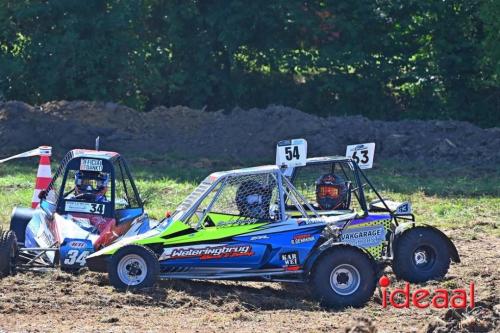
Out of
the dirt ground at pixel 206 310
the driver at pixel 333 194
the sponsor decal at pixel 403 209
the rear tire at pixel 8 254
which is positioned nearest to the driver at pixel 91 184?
the rear tire at pixel 8 254

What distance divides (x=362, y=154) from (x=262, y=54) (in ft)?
63.2

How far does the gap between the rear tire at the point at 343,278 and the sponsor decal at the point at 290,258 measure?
0.45 meters

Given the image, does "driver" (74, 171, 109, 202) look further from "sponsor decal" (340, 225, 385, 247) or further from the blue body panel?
"sponsor decal" (340, 225, 385, 247)

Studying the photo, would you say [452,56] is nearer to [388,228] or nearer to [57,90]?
[57,90]

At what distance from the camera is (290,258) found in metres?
12.5

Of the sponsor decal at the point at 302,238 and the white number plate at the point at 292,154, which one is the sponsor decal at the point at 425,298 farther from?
the white number plate at the point at 292,154

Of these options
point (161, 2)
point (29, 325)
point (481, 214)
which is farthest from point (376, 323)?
point (161, 2)

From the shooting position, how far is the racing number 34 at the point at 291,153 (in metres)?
13.4

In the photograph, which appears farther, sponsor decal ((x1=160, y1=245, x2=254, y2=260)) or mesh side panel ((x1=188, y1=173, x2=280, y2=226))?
mesh side panel ((x1=188, y1=173, x2=280, y2=226))

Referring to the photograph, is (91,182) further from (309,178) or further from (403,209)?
(403,209)

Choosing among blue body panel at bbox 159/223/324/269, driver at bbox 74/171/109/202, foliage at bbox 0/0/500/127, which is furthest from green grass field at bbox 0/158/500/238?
foliage at bbox 0/0/500/127

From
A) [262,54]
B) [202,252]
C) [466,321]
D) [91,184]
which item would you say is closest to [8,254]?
[91,184]

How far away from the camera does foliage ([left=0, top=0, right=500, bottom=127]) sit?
31281 millimetres

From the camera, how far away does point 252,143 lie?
2675 cm
